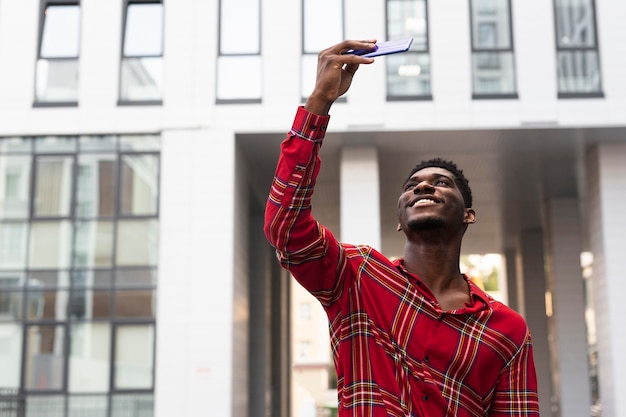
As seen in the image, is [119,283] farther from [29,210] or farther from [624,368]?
[624,368]

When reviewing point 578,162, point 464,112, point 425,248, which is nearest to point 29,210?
point 464,112

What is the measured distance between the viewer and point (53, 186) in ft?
55.6

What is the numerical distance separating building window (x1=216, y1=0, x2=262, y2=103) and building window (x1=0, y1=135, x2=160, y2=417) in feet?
5.26

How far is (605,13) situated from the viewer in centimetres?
1664

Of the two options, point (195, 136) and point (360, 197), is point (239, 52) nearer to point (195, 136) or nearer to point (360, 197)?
point (195, 136)

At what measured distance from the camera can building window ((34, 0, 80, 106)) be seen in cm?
1667

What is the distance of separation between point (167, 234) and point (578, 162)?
807 centimetres

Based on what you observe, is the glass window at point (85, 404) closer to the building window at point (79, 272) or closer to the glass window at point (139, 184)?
the building window at point (79, 272)

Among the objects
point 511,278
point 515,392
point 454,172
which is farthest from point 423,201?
point 511,278

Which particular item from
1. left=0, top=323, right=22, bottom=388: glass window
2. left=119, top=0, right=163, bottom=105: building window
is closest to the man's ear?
left=119, top=0, right=163, bottom=105: building window

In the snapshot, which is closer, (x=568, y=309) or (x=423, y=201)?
(x=423, y=201)

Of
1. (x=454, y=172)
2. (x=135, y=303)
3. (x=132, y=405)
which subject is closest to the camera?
(x=454, y=172)

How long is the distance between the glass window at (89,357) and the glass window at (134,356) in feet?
0.61

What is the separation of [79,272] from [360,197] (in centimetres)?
512
